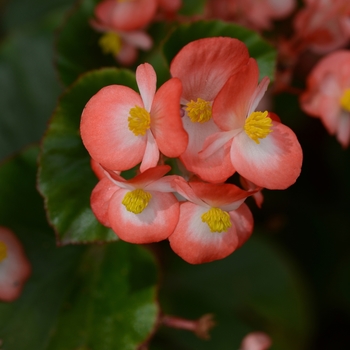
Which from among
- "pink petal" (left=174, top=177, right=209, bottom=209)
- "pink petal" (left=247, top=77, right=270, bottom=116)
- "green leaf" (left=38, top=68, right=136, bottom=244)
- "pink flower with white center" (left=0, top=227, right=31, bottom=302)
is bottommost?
"pink flower with white center" (left=0, top=227, right=31, bottom=302)

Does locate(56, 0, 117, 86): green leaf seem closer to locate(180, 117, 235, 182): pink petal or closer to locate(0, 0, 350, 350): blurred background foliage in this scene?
locate(0, 0, 350, 350): blurred background foliage

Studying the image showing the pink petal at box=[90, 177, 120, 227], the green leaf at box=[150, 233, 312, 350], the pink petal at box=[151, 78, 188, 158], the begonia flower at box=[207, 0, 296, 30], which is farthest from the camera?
the green leaf at box=[150, 233, 312, 350]

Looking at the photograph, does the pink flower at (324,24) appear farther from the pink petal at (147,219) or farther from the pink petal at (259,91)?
the pink petal at (147,219)

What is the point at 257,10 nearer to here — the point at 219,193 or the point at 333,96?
the point at 333,96

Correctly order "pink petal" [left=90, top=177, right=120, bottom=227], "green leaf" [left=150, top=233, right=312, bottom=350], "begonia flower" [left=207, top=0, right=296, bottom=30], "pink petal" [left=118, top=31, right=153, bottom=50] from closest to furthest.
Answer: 1. "pink petal" [left=90, top=177, right=120, bottom=227]
2. "pink petal" [left=118, top=31, right=153, bottom=50]
3. "begonia flower" [left=207, top=0, right=296, bottom=30]
4. "green leaf" [left=150, top=233, right=312, bottom=350]

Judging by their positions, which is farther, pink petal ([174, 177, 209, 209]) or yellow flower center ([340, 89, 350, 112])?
yellow flower center ([340, 89, 350, 112])

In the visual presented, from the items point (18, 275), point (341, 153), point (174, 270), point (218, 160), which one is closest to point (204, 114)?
point (218, 160)

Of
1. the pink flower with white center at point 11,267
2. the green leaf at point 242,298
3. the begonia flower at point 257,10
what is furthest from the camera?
the green leaf at point 242,298

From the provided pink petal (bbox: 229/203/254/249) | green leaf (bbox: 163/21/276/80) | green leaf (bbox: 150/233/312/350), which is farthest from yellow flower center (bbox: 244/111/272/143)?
green leaf (bbox: 150/233/312/350)

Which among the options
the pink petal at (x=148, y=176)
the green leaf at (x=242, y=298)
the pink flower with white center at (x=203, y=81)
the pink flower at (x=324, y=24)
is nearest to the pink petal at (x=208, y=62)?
the pink flower with white center at (x=203, y=81)
